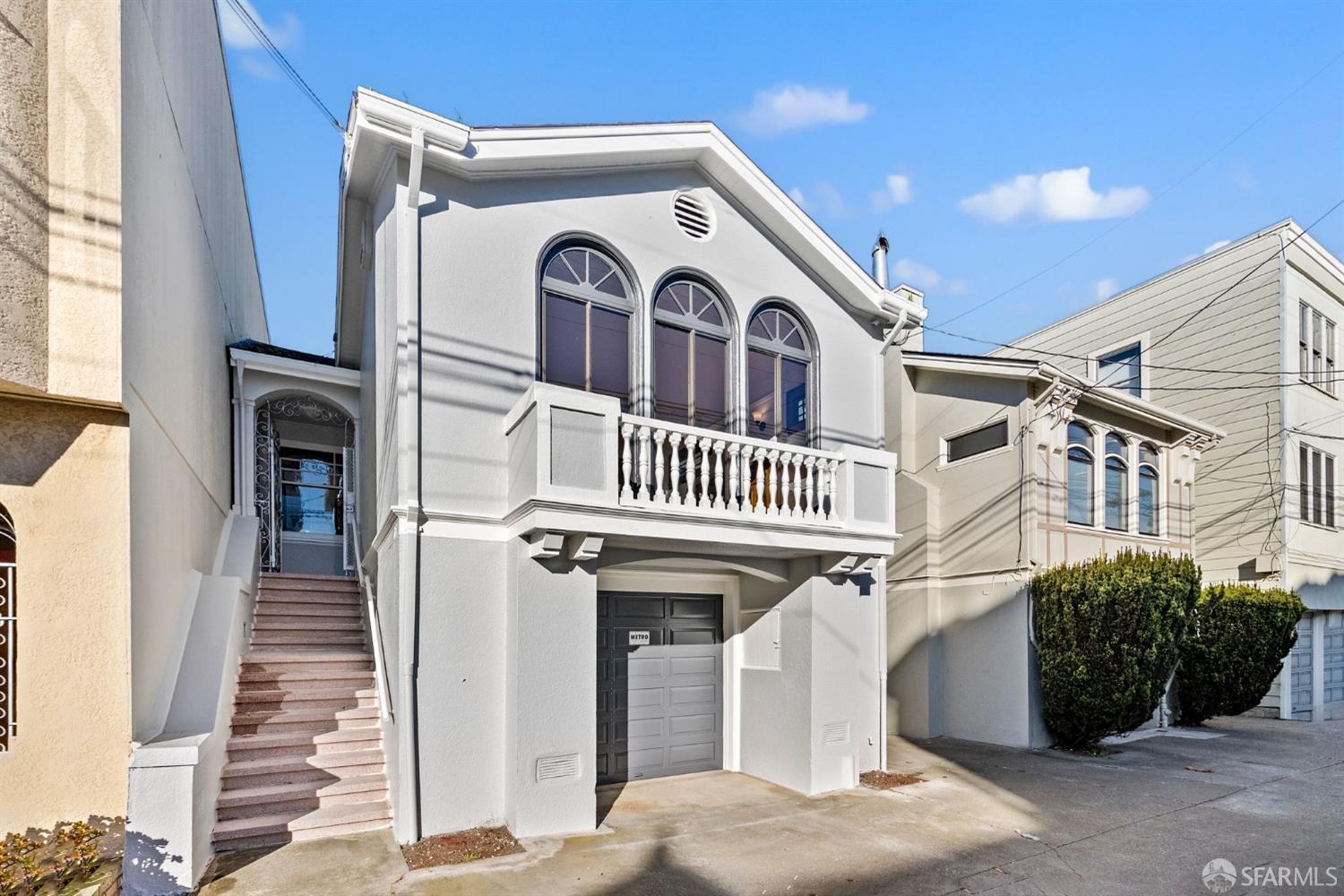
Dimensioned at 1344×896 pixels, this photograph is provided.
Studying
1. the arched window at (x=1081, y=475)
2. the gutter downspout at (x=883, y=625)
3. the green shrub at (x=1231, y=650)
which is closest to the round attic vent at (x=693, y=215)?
the gutter downspout at (x=883, y=625)

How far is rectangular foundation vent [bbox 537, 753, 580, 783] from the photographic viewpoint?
252 inches

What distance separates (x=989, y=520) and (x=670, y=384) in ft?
19.6

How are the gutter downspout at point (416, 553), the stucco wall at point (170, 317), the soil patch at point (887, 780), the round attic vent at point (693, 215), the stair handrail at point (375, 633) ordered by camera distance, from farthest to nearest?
the round attic vent at point (693, 215), the soil patch at point (887, 780), the stair handrail at point (375, 633), the gutter downspout at point (416, 553), the stucco wall at point (170, 317)

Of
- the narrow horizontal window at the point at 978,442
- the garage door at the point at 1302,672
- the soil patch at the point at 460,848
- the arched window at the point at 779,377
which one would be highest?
the arched window at the point at 779,377

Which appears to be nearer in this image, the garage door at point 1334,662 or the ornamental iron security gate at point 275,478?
the ornamental iron security gate at point 275,478

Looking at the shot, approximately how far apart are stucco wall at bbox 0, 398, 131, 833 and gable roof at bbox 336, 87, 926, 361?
341 cm

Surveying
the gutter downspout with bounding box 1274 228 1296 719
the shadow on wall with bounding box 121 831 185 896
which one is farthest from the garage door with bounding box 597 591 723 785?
the gutter downspout with bounding box 1274 228 1296 719

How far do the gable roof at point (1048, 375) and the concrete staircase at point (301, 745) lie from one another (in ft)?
30.9

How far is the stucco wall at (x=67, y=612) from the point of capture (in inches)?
192

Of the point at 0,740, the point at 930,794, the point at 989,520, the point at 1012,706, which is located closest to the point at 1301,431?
the point at 989,520

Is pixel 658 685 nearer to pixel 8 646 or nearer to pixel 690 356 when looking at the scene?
pixel 690 356

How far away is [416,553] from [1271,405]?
15853 millimetres

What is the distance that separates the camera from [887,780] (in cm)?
844

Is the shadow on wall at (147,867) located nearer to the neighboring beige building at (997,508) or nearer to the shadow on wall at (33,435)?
the shadow on wall at (33,435)
